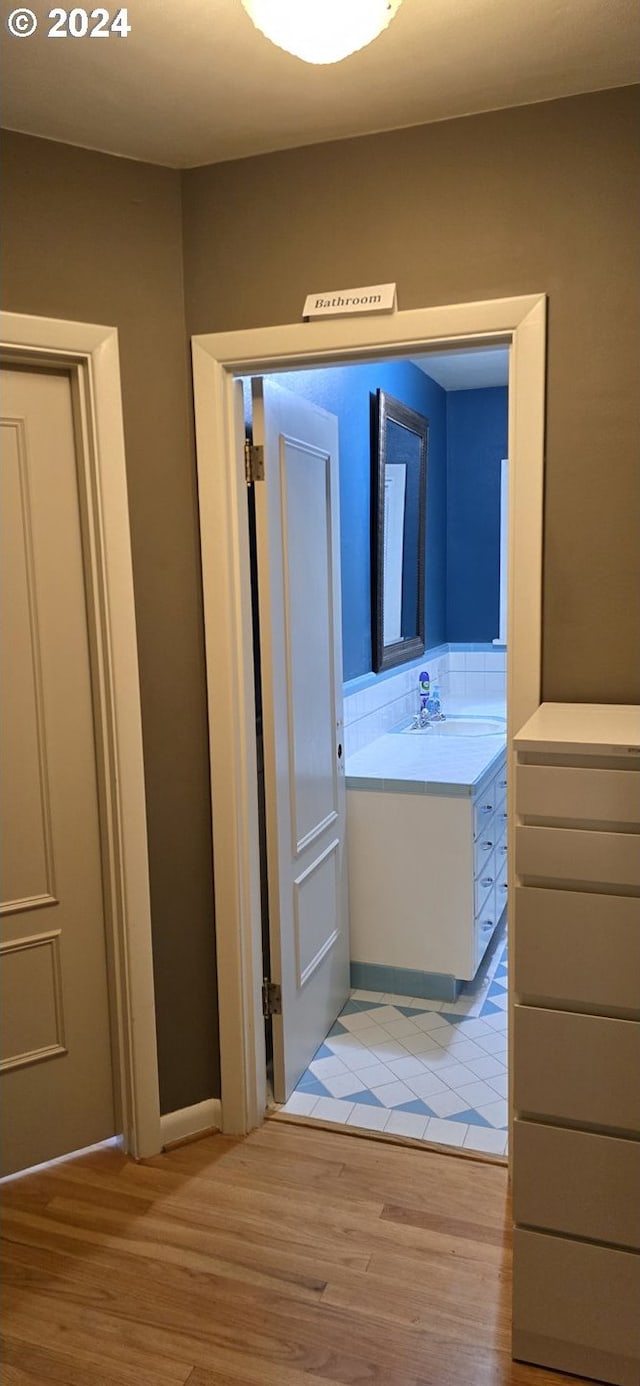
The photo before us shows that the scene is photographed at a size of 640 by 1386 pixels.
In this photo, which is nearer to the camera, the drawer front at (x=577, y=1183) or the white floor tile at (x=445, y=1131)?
the drawer front at (x=577, y=1183)

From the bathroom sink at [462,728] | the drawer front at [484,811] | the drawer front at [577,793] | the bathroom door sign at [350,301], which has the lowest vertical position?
the drawer front at [484,811]

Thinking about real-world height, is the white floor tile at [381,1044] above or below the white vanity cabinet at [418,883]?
below

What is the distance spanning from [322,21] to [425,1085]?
8.35 ft

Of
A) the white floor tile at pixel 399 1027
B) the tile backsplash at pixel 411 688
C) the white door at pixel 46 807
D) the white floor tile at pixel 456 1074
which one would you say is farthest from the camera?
the tile backsplash at pixel 411 688

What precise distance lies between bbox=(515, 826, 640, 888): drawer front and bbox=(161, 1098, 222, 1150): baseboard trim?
4.29 feet

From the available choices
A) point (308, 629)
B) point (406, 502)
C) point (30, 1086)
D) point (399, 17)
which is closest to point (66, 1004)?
point (30, 1086)

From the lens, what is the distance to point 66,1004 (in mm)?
2258

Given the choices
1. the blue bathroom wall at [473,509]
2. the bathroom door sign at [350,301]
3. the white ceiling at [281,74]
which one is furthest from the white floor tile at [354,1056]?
the blue bathroom wall at [473,509]

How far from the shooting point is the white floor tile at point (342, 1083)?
262 centimetres

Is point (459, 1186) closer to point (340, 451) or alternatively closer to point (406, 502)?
point (340, 451)

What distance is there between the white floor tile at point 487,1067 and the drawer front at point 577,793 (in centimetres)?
147

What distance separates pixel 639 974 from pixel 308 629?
147 cm

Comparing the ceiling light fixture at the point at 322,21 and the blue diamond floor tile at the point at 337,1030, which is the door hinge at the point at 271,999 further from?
the ceiling light fixture at the point at 322,21

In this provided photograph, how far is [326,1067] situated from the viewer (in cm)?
277
